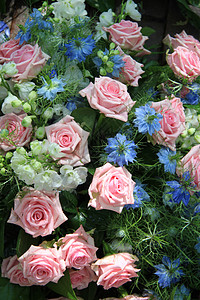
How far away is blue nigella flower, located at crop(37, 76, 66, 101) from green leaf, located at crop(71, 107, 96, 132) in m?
0.08

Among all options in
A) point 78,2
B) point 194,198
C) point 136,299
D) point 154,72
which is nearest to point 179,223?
point 194,198

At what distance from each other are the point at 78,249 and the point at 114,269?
4.3 inches

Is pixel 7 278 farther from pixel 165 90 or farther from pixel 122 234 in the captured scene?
pixel 165 90

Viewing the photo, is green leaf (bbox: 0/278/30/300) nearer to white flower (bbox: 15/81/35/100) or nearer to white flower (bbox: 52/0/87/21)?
white flower (bbox: 15/81/35/100)

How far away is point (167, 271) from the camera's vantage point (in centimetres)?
100

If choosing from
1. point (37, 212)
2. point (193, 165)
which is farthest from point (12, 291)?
point (193, 165)

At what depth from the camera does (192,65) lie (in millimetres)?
1063

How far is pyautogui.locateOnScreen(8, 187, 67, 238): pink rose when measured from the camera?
89cm

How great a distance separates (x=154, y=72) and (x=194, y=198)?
42 centimetres

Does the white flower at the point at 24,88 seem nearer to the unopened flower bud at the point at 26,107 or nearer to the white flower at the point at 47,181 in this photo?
the unopened flower bud at the point at 26,107

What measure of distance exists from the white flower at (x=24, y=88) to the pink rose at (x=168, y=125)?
0.33 meters

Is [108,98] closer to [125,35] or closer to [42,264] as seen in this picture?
[125,35]

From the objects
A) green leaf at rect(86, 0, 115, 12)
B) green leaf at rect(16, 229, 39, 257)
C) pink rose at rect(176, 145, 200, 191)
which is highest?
green leaf at rect(86, 0, 115, 12)

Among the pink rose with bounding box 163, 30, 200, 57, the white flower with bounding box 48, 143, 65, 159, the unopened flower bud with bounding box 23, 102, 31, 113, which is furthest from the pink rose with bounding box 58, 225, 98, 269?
the pink rose with bounding box 163, 30, 200, 57
